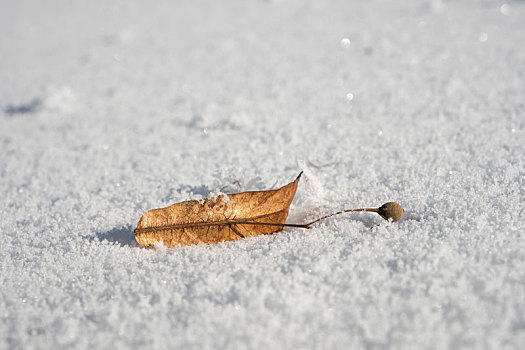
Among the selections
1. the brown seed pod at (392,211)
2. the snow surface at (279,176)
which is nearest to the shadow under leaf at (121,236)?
the snow surface at (279,176)

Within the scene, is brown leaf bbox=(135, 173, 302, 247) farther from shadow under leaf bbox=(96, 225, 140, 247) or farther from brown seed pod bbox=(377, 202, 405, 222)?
brown seed pod bbox=(377, 202, 405, 222)

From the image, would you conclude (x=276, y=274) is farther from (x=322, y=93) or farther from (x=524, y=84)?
(x=524, y=84)

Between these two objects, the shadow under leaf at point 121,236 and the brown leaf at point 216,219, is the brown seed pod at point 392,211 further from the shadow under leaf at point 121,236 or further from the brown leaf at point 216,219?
the shadow under leaf at point 121,236

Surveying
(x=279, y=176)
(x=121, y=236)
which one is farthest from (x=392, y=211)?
(x=121, y=236)

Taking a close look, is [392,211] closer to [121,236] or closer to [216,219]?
[216,219]

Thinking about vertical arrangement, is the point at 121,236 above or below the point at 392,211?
below

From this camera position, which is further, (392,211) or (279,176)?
(279,176)

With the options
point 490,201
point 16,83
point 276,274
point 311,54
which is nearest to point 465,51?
point 311,54

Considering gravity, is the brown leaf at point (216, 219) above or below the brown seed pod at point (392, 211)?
below
